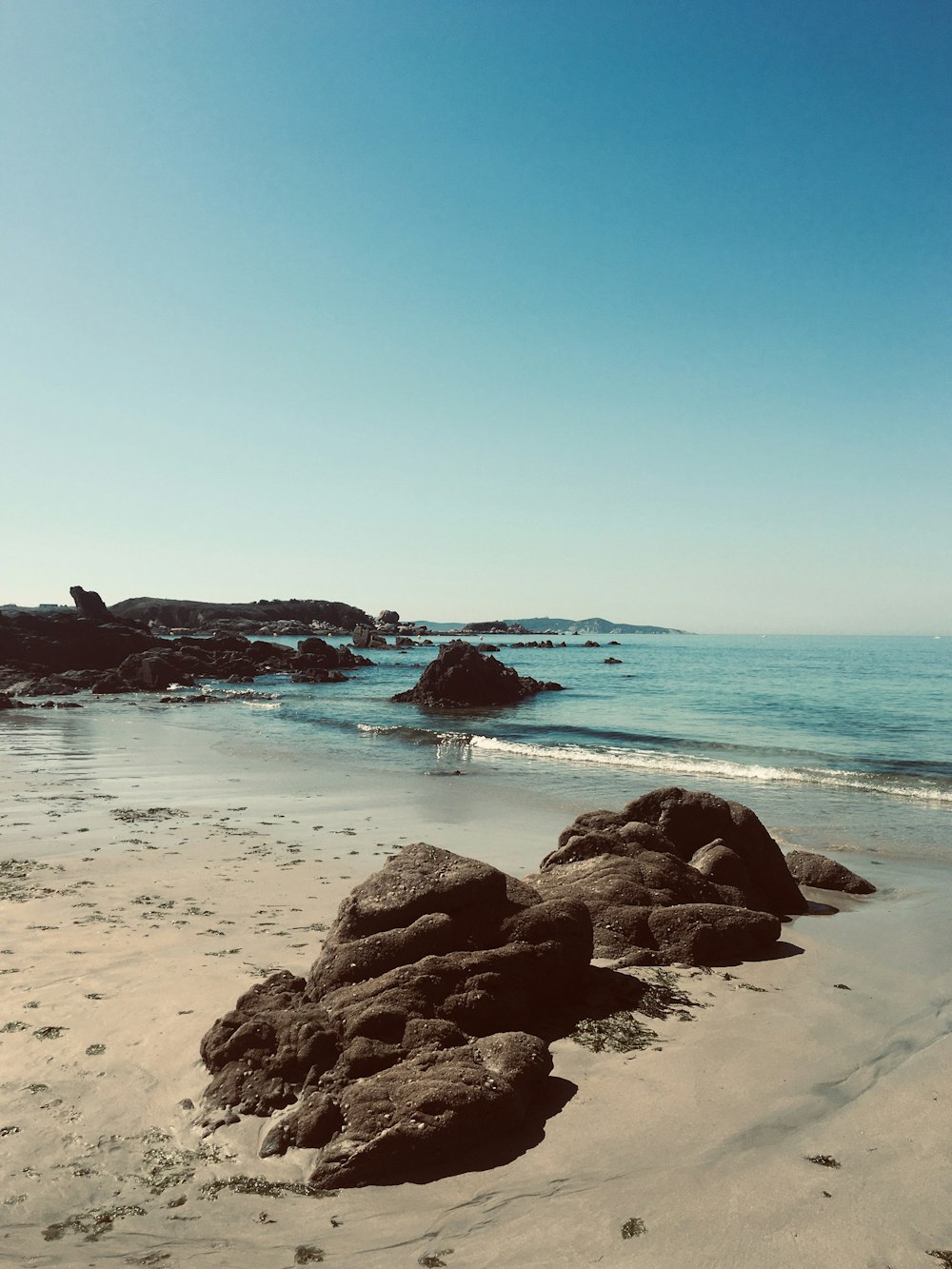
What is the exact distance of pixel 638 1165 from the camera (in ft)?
18.7

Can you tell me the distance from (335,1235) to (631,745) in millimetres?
28507

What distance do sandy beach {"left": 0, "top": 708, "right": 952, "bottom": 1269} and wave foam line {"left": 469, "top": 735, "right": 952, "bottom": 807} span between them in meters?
10.9

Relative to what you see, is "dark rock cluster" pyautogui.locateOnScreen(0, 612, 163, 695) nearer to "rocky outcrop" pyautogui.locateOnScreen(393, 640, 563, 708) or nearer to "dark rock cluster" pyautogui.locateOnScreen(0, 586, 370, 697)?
"dark rock cluster" pyautogui.locateOnScreen(0, 586, 370, 697)

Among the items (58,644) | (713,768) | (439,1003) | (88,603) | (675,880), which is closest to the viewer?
(439,1003)

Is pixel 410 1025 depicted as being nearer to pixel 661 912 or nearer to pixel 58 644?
pixel 661 912

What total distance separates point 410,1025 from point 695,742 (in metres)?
28.2

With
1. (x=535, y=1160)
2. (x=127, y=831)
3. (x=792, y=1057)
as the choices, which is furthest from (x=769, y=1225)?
(x=127, y=831)

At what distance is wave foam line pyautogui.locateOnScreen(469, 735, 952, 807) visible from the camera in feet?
75.2

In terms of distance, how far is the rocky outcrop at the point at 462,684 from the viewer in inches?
1903

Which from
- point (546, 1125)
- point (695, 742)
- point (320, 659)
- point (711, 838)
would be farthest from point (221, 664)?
point (546, 1125)

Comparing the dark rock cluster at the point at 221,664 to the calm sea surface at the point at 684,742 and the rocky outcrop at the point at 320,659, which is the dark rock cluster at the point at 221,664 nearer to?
the rocky outcrop at the point at 320,659

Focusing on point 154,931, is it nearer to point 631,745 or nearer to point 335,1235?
point 335,1235

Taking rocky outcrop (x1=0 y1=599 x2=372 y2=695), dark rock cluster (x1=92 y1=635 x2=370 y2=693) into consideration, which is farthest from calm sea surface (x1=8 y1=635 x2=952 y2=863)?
rocky outcrop (x1=0 y1=599 x2=372 y2=695)

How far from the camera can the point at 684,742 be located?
3325 cm
